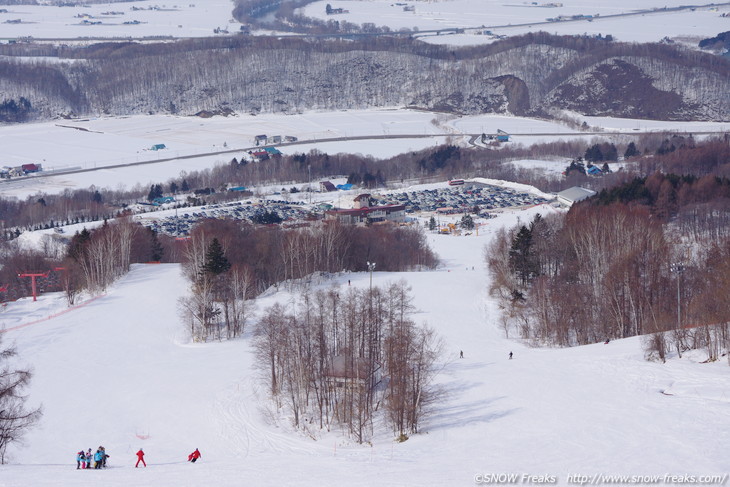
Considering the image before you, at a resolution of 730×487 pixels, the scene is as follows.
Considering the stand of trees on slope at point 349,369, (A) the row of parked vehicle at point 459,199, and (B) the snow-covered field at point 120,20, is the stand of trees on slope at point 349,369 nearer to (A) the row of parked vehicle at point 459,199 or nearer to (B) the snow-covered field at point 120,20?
(A) the row of parked vehicle at point 459,199

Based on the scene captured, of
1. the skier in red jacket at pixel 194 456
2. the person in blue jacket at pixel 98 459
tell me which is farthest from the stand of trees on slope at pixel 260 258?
the person in blue jacket at pixel 98 459

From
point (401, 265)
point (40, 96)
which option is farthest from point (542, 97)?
point (401, 265)

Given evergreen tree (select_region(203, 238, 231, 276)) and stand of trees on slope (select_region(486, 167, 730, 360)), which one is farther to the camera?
evergreen tree (select_region(203, 238, 231, 276))

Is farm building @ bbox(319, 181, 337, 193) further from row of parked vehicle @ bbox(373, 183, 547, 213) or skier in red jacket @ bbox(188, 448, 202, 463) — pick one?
skier in red jacket @ bbox(188, 448, 202, 463)

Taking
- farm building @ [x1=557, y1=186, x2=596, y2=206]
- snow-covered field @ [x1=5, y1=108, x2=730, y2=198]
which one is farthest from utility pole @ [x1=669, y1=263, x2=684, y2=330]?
snow-covered field @ [x1=5, y1=108, x2=730, y2=198]

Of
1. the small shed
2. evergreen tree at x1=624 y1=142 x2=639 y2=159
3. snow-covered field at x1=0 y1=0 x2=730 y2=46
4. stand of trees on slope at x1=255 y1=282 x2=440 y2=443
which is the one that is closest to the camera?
stand of trees on slope at x1=255 y1=282 x2=440 y2=443

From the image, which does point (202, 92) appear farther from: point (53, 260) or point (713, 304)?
point (713, 304)
